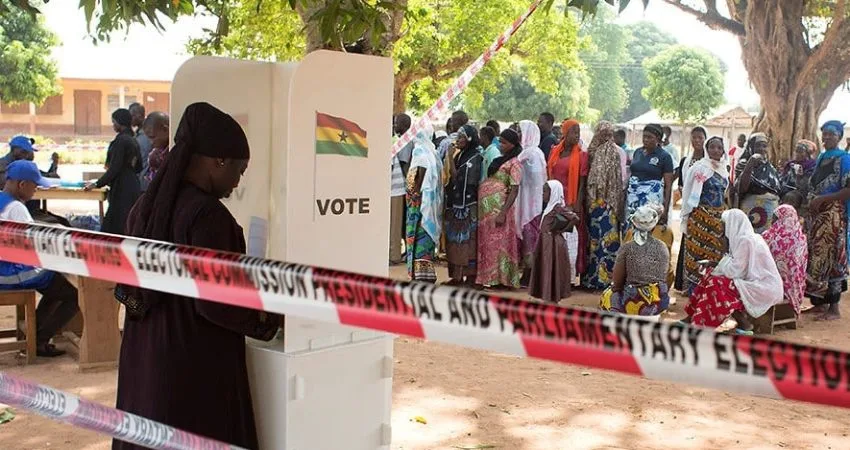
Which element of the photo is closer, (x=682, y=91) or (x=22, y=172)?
(x=22, y=172)

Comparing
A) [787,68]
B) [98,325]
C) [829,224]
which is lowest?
[98,325]

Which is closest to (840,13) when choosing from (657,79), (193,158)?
(193,158)

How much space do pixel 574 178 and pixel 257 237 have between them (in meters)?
6.23

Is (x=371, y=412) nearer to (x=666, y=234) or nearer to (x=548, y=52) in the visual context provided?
(x=666, y=234)

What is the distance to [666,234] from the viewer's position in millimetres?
8867

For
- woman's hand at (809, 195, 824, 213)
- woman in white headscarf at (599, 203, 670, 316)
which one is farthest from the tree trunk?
woman in white headscarf at (599, 203, 670, 316)

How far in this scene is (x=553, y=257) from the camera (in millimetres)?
8117

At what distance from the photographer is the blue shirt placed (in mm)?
8977

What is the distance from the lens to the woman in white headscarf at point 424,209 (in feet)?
31.2

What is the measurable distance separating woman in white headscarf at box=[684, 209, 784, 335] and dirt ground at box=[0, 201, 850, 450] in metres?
1.29

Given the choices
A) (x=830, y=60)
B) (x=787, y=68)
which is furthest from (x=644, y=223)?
(x=830, y=60)

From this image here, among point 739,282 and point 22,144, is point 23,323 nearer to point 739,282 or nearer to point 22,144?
point 22,144

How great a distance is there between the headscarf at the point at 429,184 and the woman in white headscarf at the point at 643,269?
2.96 metres

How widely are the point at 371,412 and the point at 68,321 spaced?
3.90m
